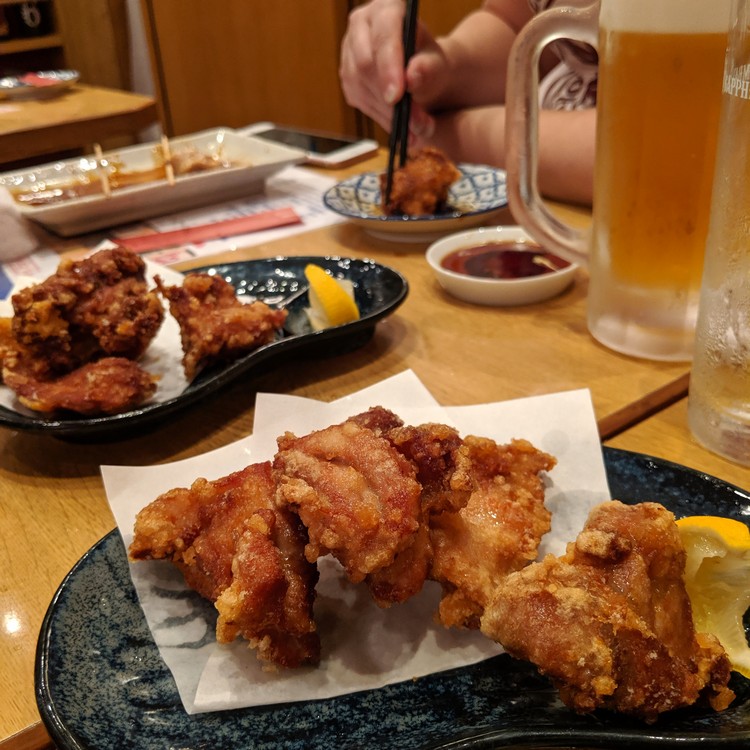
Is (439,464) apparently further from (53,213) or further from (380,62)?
(380,62)

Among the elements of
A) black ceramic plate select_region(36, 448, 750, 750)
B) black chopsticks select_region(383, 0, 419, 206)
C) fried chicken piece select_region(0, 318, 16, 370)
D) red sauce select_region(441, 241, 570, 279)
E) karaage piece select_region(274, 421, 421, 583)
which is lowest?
black ceramic plate select_region(36, 448, 750, 750)

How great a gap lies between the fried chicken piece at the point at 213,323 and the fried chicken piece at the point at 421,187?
804mm

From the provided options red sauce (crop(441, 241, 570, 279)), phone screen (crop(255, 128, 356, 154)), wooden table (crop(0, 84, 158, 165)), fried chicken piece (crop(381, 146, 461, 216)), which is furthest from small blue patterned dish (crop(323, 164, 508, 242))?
wooden table (crop(0, 84, 158, 165))

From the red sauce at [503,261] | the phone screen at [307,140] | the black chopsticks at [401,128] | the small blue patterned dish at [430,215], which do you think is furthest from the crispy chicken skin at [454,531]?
the phone screen at [307,140]

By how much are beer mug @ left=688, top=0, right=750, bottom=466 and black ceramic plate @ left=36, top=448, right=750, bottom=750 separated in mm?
459

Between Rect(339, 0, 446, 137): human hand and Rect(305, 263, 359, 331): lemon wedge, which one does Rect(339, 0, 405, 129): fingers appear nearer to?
Rect(339, 0, 446, 137): human hand

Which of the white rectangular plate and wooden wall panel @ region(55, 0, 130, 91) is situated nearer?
the white rectangular plate

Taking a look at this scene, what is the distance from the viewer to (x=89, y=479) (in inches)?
46.6

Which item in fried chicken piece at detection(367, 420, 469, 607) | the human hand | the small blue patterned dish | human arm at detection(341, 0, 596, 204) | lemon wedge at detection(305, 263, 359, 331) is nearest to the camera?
fried chicken piece at detection(367, 420, 469, 607)

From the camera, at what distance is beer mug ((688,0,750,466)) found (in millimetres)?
959

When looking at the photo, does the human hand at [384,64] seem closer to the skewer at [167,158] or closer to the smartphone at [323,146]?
the smartphone at [323,146]

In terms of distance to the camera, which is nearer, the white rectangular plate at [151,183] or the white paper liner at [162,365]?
the white paper liner at [162,365]

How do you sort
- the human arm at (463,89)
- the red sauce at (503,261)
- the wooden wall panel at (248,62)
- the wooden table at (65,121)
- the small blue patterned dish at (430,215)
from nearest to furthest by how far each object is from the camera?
→ the red sauce at (503,261) → the small blue patterned dish at (430,215) → the human arm at (463,89) → the wooden table at (65,121) → the wooden wall panel at (248,62)

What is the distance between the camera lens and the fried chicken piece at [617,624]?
663mm
